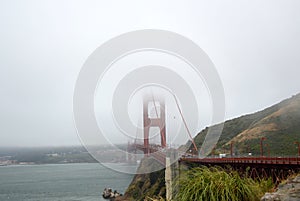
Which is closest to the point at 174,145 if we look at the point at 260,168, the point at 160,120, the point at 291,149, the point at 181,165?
Answer: the point at 181,165

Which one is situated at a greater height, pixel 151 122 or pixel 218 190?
pixel 151 122

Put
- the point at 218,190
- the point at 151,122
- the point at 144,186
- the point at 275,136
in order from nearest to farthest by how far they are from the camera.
Result: the point at 218,190
the point at 144,186
the point at 275,136
the point at 151,122

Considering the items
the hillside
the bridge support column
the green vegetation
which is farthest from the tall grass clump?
the bridge support column

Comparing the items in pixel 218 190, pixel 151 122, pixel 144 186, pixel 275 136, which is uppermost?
pixel 151 122

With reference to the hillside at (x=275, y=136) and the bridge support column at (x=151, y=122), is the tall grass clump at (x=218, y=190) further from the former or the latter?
the bridge support column at (x=151, y=122)

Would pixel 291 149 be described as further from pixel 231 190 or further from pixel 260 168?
pixel 231 190

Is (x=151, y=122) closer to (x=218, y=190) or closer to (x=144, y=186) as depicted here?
(x=144, y=186)

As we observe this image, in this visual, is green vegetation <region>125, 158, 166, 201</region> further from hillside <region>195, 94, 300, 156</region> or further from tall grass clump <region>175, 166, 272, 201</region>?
Result: tall grass clump <region>175, 166, 272, 201</region>

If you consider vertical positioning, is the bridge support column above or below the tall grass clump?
above

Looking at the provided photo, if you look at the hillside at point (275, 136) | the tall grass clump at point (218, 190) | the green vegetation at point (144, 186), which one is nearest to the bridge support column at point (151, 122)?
the green vegetation at point (144, 186)

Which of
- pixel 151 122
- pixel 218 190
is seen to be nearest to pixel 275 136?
pixel 151 122

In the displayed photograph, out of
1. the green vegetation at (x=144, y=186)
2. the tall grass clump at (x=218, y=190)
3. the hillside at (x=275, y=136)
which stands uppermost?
the hillside at (x=275, y=136)
